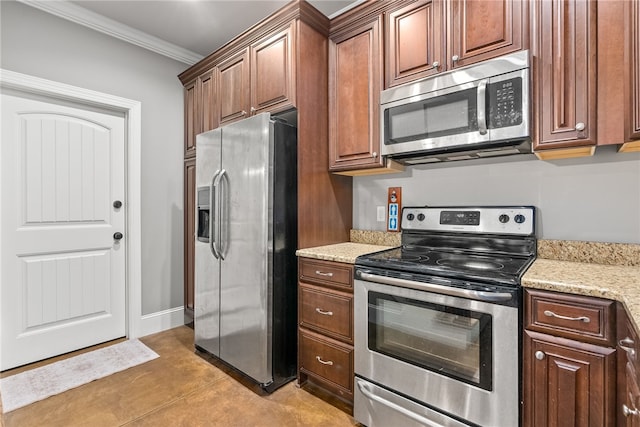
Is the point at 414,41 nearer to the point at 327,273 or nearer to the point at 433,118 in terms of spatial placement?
the point at 433,118

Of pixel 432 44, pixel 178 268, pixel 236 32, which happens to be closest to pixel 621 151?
pixel 432 44

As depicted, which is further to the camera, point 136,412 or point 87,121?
point 87,121

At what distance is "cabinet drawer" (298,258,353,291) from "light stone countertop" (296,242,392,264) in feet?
0.11

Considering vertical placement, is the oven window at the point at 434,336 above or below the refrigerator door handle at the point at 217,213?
below

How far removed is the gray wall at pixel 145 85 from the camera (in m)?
2.30

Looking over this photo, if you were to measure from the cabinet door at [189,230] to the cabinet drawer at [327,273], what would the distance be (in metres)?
1.50

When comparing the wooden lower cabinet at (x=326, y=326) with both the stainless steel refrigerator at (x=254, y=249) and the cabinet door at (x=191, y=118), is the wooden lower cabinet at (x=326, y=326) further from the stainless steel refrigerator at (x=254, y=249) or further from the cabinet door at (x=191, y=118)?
the cabinet door at (x=191, y=118)

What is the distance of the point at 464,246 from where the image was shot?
192 centimetres

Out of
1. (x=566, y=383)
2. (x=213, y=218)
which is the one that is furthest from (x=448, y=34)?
(x=213, y=218)

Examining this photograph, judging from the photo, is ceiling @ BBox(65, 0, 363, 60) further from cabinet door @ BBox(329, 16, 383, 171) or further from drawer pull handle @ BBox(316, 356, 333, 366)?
drawer pull handle @ BBox(316, 356, 333, 366)

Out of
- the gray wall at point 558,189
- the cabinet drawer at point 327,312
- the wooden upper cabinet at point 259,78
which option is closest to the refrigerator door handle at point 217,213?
the wooden upper cabinet at point 259,78

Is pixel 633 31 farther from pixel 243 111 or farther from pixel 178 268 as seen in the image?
pixel 178 268

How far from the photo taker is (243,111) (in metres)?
2.48

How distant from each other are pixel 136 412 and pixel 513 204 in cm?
248
